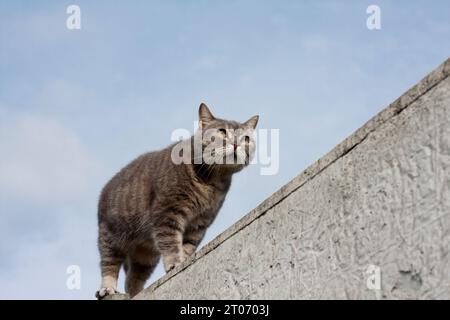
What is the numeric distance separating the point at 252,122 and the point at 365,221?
3.75 meters

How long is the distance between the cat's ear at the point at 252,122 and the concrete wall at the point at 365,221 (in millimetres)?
2904

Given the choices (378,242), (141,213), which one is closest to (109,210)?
(141,213)

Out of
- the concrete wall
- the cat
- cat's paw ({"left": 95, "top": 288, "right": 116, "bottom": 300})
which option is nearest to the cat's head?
the cat

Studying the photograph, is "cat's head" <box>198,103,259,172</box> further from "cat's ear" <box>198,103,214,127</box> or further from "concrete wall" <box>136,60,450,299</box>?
"concrete wall" <box>136,60,450,299</box>

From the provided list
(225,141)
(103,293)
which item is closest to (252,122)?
(225,141)

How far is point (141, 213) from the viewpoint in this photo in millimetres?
6062

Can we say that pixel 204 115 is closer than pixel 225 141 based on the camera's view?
No

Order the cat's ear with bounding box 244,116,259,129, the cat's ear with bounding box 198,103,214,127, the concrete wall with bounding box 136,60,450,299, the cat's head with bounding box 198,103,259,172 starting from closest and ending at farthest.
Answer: the concrete wall with bounding box 136,60,450,299 → the cat's head with bounding box 198,103,259,172 → the cat's ear with bounding box 198,103,214,127 → the cat's ear with bounding box 244,116,259,129

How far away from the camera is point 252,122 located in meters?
6.59

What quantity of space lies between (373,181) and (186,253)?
3.24 metres

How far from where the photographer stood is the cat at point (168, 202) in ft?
19.1

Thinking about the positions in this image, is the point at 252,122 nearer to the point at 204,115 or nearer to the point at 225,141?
the point at 204,115

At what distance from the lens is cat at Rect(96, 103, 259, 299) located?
5.83 meters
